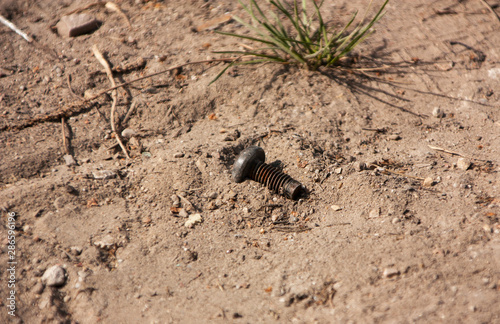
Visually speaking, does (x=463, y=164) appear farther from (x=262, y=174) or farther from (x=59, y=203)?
(x=59, y=203)

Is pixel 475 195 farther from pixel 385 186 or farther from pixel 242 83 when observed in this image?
pixel 242 83

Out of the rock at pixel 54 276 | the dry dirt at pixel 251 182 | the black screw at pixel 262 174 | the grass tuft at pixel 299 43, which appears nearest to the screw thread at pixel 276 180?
the black screw at pixel 262 174

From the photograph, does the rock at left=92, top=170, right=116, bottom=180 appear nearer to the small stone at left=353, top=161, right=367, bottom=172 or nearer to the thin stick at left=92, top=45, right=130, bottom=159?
the thin stick at left=92, top=45, right=130, bottom=159

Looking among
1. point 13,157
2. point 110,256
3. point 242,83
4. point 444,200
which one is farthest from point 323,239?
point 13,157

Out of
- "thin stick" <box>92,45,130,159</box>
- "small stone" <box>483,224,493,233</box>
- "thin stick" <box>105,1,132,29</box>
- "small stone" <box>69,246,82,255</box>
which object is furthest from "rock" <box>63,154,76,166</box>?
"small stone" <box>483,224,493,233</box>

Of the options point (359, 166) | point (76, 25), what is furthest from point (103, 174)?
point (76, 25)
